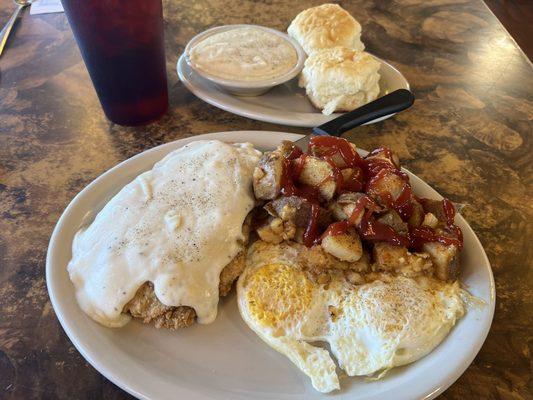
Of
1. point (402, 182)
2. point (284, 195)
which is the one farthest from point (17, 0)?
point (402, 182)

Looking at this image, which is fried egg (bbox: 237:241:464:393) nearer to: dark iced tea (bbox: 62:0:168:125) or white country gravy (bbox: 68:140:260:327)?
white country gravy (bbox: 68:140:260:327)

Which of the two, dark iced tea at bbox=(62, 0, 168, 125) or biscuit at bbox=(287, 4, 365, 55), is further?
biscuit at bbox=(287, 4, 365, 55)

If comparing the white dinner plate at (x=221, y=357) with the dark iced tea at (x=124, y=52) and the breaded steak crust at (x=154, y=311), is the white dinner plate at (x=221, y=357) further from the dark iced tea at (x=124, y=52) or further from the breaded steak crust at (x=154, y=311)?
the dark iced tea at (x=124, y=52)

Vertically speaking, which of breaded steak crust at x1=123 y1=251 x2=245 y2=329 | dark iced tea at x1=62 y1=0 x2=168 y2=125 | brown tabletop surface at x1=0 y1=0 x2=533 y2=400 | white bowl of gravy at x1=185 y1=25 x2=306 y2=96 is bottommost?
brown tabletop surface at x1=0 y1=0 x2=533 y2=400

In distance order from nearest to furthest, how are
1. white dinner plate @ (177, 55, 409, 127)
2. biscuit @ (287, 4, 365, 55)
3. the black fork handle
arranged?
the black fork handle < white dinner plate @ (177, 55, 409, 127) < biscuit @ (287, 4, 365, 55)

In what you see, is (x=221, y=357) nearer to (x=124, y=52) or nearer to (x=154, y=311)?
(x=154, y=311)

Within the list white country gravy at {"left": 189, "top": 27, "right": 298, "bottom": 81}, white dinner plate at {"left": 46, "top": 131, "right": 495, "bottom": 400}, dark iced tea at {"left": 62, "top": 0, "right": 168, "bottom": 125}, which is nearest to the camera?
white dinner plate at {"left": 46, "top": 131, "right": 495, "bottom": 400}

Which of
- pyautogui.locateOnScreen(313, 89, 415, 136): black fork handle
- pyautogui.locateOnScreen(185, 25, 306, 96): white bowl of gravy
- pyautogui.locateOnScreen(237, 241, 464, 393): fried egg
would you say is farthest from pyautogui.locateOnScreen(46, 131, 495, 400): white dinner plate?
pyautogui.locateOnScreen(185, 25, 306, 96): white bowl of gravy

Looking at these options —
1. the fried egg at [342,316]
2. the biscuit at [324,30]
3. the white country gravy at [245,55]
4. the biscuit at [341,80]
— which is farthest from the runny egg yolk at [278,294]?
the biscuit at [324,30]

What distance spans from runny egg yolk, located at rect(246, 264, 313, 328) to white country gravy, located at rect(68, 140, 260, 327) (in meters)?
0.11

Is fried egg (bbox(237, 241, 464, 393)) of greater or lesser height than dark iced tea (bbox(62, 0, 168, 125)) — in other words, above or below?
below

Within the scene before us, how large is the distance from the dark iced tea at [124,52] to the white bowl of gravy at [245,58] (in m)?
0.26

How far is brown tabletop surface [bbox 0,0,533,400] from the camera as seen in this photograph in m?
1.25

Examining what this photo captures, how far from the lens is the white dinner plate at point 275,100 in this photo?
1908mm
